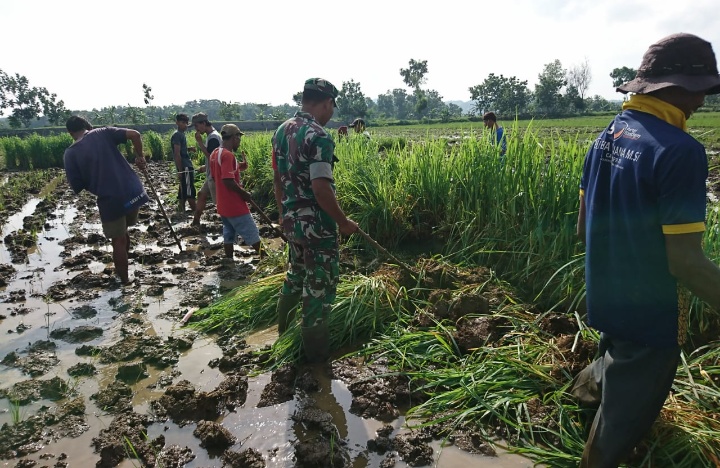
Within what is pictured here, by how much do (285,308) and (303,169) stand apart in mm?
1142

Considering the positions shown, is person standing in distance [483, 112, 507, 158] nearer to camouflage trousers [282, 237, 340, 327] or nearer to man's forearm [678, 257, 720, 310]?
camouflage trousers [282, 237, 340, 327]

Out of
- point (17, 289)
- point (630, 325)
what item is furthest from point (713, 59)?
point (17, 289)

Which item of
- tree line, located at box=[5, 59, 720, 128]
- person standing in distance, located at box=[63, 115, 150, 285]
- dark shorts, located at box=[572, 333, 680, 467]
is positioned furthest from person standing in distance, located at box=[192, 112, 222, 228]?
tree line, located at box=[5, 59, 720, 128]

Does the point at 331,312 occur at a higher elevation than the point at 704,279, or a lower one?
lower

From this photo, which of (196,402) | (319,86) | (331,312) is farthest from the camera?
(331,312)

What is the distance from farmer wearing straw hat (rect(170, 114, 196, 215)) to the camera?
284 inches

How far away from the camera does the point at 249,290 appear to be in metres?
3.92

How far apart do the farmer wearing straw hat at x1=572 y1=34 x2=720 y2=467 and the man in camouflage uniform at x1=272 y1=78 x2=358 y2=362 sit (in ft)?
4.69

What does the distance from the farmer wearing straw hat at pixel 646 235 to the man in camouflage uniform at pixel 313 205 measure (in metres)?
1.43

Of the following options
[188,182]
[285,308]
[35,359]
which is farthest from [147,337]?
[188,182]

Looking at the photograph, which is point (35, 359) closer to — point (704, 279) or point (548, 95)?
point (704, 279)

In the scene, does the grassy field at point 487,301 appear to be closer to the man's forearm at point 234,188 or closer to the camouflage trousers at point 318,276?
the camouflage trousers at point 318,276

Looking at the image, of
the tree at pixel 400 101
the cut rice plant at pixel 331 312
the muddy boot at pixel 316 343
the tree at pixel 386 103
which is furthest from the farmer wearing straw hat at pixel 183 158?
the tree at pixel 386 103

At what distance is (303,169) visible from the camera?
2.76 metres
